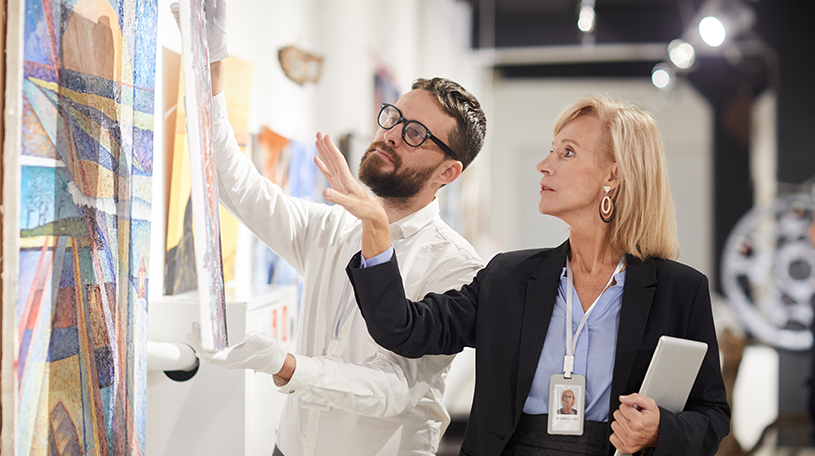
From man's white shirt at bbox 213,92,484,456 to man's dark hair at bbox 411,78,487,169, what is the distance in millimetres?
177

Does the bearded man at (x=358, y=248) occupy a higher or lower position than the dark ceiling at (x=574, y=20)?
lower

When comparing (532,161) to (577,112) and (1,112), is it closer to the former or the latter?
(577,112)

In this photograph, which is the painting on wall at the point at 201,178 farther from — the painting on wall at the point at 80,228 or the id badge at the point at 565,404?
the id badge at the point at 565,404

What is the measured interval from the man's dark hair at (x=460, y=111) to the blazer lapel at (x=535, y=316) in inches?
16.8

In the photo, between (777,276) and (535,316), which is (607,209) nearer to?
(535,316)

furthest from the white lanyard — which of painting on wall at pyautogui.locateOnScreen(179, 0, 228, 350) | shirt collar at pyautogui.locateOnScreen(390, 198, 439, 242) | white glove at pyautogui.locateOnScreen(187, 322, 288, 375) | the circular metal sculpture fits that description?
the circular metal sculpture

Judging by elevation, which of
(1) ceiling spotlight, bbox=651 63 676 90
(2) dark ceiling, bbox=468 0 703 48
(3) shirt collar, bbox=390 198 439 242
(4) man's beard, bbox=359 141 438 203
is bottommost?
(3) shirt collar, bbox=390 198 439 242

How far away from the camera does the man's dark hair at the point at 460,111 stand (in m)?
1.75

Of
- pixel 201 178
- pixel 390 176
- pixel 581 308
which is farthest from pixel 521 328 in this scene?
pixel 201 178

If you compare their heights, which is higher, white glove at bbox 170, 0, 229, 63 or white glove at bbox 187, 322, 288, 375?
white glove at bbox 170, 0, 229, 63

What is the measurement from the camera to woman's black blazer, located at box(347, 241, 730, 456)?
1.38 metres

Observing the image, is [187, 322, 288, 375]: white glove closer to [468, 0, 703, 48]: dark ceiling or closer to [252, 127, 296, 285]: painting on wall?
[252, 127, 296, 285]: painting on wall

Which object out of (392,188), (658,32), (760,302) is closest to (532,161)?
(658,32)

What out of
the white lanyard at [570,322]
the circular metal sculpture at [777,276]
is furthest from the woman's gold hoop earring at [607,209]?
the circular metal sculpture at [777,276]
